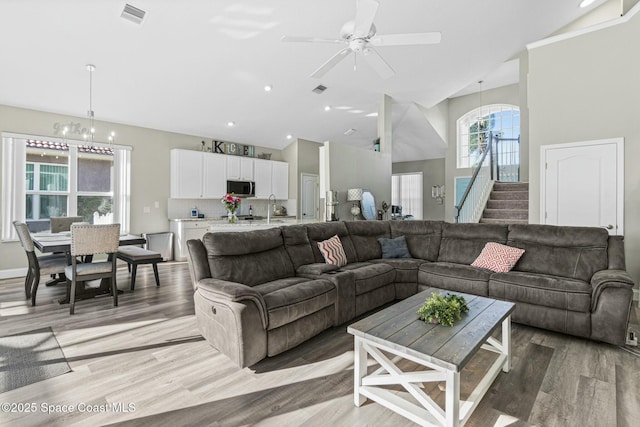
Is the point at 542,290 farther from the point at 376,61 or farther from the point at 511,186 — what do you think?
the point at 511,186

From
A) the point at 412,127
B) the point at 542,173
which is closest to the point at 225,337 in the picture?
the point at 542,173

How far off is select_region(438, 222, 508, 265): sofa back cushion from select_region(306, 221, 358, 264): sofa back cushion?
1208 mm

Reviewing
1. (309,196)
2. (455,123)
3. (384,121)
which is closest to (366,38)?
(384,121)

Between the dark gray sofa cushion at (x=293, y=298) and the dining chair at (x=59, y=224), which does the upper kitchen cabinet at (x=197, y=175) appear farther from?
the dark gray sofa cushion at (x=293, y=298)

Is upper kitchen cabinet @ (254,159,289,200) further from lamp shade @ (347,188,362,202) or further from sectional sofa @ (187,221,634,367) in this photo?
sectional sofa @ (187,221,634,367)

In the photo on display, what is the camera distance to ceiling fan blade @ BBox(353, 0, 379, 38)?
2.53 m

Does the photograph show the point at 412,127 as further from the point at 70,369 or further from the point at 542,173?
the point at 70,369

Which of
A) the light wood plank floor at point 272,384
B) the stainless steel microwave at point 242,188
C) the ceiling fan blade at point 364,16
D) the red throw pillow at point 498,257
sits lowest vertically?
the light wood plank floor at point 272,384

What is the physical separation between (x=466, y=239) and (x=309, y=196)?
223 inches

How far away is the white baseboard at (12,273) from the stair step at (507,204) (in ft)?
29.2

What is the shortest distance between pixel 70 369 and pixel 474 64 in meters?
7.56

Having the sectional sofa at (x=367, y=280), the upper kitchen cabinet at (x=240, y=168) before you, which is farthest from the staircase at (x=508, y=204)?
the upper kitchen cabinet at (x=240, y=168)

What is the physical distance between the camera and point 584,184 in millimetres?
4348

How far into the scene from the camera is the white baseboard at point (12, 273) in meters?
5.07
